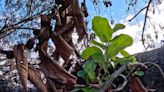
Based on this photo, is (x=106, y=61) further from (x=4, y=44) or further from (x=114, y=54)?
(x=4, y=44)

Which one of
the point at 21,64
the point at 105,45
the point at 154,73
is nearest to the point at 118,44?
the point at 105,45

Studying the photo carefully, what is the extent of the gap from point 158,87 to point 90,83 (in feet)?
2.68

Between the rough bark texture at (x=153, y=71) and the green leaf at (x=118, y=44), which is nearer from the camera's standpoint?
the green leaf at (x=118, y=44)

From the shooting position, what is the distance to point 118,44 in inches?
16.3

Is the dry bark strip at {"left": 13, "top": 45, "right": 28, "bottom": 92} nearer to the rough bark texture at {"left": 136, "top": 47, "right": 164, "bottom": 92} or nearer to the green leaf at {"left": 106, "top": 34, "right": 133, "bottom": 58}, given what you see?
the green leaf at {"left": 106, "top": 34, "right": 133, "bottom": 58}

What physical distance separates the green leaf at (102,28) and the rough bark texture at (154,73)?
839 mm

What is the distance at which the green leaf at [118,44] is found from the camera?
1.36 ft

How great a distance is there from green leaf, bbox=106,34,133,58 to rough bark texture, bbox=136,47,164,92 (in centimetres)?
83

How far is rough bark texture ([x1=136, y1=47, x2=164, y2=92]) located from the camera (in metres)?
1.25

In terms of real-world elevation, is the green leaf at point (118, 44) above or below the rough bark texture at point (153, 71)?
above

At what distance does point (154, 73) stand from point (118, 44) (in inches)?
34.4

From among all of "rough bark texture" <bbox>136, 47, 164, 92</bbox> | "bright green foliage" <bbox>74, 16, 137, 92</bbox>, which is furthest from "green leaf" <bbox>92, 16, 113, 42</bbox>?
"rough bark texture" <bbox>136, 47, 164, 92</bbox>

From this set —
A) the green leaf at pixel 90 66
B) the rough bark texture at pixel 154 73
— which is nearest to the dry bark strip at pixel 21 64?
the green leaf at pixel 90 66

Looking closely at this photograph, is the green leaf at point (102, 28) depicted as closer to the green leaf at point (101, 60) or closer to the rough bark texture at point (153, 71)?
the green leaf at point (101, 60)
